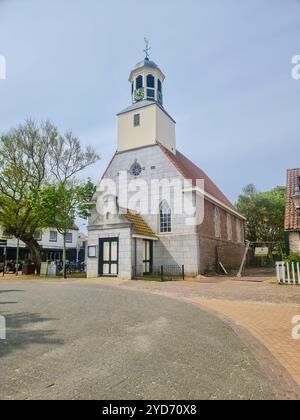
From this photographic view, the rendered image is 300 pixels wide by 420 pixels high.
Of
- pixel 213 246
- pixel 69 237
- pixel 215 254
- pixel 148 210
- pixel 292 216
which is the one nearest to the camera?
pixel 292 216

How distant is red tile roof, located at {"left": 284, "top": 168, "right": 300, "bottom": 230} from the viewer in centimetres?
1883

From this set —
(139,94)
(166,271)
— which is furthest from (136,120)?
(166,271)

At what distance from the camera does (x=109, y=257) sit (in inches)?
776

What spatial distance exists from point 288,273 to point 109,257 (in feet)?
37.3

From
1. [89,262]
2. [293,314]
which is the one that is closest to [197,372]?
[293,314]

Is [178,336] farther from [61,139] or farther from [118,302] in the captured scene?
[61,139]

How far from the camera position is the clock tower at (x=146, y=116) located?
24.2m

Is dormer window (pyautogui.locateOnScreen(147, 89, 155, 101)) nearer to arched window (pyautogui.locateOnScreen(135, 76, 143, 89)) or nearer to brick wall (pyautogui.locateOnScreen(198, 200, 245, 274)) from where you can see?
arched window (pyautogui.locateOnScreen(135, 76, 143, 89))

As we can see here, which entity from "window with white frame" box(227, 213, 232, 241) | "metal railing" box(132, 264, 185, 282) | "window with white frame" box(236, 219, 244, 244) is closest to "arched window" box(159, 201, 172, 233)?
"metal railing" box(132, 264, 185, 282)

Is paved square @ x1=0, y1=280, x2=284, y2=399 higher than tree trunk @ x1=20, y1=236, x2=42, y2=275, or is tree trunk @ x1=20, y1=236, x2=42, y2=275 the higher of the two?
tree trunk @ x1=20, y1=236, x2=42, y2=275

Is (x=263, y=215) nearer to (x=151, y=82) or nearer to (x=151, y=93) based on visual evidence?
(x=151, y=93)

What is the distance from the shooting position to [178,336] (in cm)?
576

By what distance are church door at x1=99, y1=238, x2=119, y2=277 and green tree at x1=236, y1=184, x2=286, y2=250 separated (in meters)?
25.8

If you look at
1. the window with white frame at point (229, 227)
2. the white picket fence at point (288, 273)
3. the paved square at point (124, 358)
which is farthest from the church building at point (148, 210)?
the paved square at point (124, 358)
